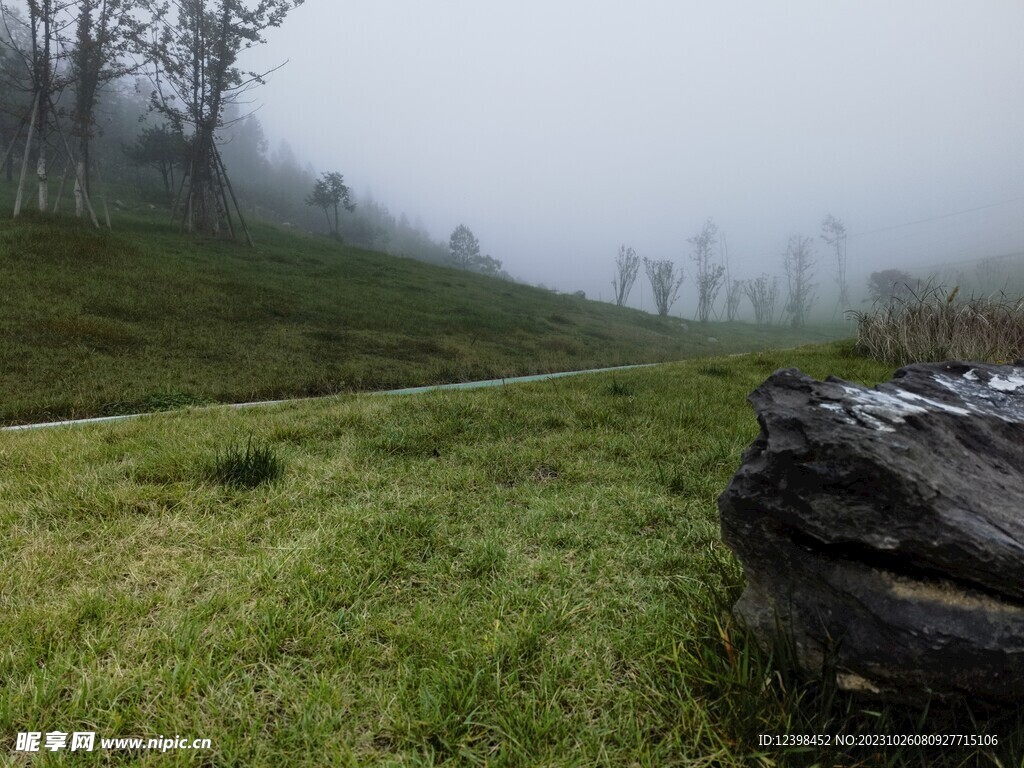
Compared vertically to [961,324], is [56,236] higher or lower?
higher

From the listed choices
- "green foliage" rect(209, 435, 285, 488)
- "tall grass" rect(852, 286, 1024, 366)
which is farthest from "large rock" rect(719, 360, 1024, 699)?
"tall grass" rect(852, 286, 1024, 366)

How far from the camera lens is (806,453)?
55.6 inches

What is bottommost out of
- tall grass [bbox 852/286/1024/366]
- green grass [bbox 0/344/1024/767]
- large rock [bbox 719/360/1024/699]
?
green grass [bbox 0/344/1024/767]

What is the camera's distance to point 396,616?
6.38 feet

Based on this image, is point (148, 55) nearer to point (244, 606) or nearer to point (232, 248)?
point (232, 248)

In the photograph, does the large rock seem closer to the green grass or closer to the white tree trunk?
the green grass

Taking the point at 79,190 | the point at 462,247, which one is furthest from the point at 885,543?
the point at 462,247

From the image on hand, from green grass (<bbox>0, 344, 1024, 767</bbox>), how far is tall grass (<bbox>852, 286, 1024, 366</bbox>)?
6.43m

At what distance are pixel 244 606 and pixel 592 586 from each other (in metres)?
1.51

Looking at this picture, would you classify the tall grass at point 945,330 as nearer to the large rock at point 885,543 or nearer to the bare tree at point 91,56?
the large rock at point 885,543

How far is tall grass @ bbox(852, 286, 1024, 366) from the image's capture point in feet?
23.9

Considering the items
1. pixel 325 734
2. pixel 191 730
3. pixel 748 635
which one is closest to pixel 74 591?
pixel 191 730

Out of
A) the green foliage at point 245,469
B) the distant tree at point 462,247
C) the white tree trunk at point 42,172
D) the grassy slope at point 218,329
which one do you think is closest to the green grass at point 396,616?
the green foliage at point 245,469

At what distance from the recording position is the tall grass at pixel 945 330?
7277 millimetres
